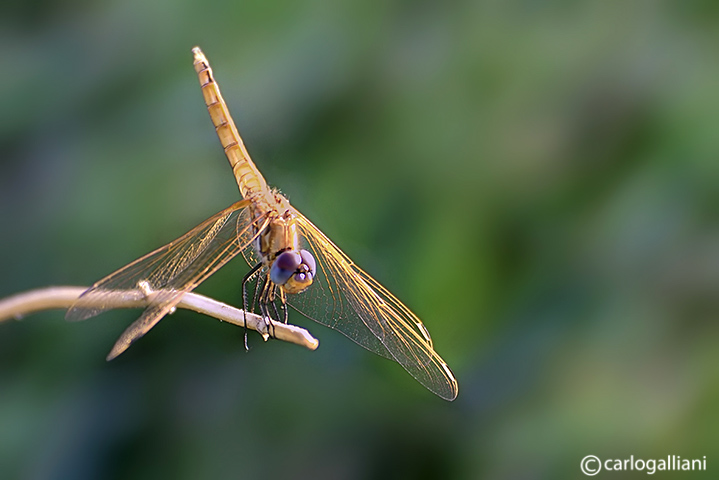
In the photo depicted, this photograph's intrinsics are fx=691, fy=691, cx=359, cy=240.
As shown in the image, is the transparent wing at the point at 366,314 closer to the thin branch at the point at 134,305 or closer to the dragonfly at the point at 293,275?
the dragonfly at the point at 293,275

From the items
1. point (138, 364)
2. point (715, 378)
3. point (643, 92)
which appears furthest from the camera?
point (643, 92)

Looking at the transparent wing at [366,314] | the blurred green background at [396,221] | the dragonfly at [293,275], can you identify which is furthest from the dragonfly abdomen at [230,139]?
the blurred green background at [396,221]

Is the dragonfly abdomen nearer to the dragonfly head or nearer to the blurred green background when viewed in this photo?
the dragonfly head

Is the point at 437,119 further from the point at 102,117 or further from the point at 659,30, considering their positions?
the point at 102,117

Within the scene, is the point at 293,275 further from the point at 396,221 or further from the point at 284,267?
the point at 396,221

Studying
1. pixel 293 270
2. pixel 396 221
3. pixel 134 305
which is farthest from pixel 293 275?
pixel 396 221

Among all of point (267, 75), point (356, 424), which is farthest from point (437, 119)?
point (356, 424)
